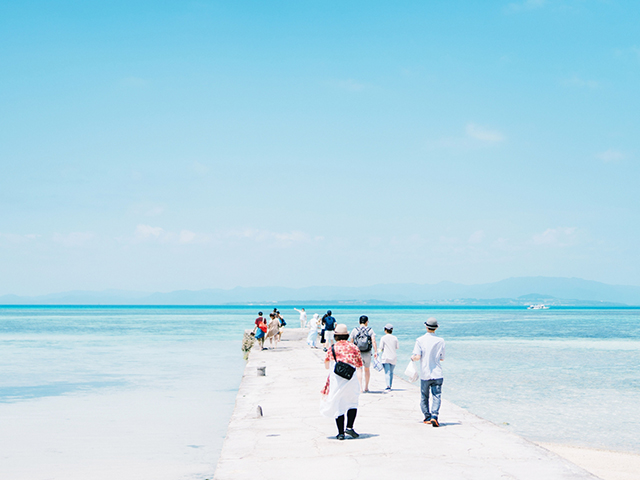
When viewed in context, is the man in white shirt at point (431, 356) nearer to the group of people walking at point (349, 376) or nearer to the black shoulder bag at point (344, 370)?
the group of people walking at point (349, 376)

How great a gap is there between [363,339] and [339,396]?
5041 mm

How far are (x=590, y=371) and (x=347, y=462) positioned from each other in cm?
2345

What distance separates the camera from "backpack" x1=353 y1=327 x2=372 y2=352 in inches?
575

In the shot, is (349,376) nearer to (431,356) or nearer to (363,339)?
(431,356)

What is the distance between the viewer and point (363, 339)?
576 inches

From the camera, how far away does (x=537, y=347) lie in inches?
1677

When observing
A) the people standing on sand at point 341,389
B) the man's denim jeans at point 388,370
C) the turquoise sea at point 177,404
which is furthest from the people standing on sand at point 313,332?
the people standing on sand at point 341,389

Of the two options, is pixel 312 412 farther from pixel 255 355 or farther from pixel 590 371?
pixel 590 371

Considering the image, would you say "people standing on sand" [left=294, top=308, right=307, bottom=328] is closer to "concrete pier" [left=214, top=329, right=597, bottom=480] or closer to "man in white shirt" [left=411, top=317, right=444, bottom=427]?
"concrete pier" [left=214, top=329, right=597, bottom=480]

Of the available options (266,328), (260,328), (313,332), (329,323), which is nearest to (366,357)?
(329,323)

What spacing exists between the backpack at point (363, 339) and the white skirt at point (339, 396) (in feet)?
15.9

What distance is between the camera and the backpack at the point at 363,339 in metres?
14.6

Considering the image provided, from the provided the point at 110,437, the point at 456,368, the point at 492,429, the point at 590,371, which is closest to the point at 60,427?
the point at 110,437

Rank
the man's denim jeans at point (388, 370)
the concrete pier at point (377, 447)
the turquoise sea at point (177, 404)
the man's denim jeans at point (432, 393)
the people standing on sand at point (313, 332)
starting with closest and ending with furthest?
the concrete pier at point (377, 447) < the man's denim jeans at point (432, 393) < the turquoise sea at point (177, 404) < the man's denim jeans at point (388, 370) < the people standing on sand at point (313, 332)
